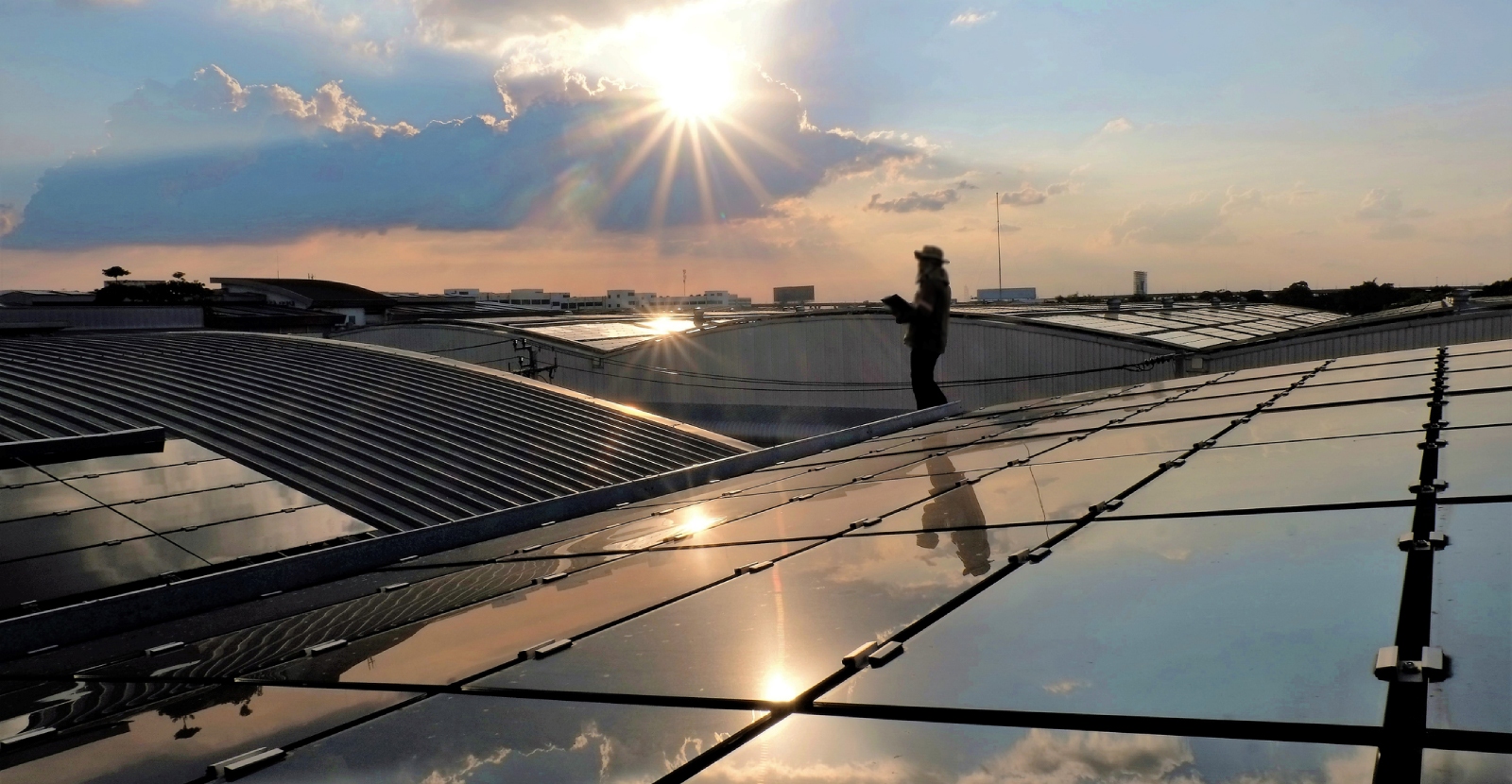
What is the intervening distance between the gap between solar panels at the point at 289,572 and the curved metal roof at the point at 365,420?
9.21 ft

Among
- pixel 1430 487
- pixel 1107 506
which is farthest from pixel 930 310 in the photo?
pixel 1430 487

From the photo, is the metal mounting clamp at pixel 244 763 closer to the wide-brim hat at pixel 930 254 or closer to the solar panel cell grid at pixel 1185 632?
the solar panel cell grid at pixel 1185 632

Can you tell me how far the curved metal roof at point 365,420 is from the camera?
1792cm

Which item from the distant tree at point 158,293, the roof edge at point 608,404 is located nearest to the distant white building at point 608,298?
the distant tree at point 158,293

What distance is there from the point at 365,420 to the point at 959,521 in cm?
1675

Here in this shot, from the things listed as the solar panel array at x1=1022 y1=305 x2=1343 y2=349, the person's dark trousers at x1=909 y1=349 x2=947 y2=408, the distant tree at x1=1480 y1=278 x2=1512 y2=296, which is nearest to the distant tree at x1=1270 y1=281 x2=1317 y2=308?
the distant tree at x1=1480 y1=278 x2=1512 y2=296

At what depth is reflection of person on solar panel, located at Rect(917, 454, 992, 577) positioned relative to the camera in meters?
6.26

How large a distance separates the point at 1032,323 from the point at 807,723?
36.4 meters

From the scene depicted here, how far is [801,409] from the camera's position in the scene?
147ft

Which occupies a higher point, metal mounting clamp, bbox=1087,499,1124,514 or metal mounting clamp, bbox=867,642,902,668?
metal mounting clamp, bbox=1087,499,1124,514

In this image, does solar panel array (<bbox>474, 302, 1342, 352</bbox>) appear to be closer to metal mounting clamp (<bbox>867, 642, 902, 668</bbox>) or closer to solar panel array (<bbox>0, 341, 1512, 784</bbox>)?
solar panel array (<bbox>0, 341, 1512, 784</bbox>)

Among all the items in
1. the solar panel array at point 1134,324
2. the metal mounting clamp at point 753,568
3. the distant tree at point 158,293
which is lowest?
the metal mounting clamp at point 753,568

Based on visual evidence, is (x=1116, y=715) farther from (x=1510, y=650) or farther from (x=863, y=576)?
(x=863, y=576)

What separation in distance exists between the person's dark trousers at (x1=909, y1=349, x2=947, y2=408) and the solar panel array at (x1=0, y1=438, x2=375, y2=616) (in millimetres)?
11068
